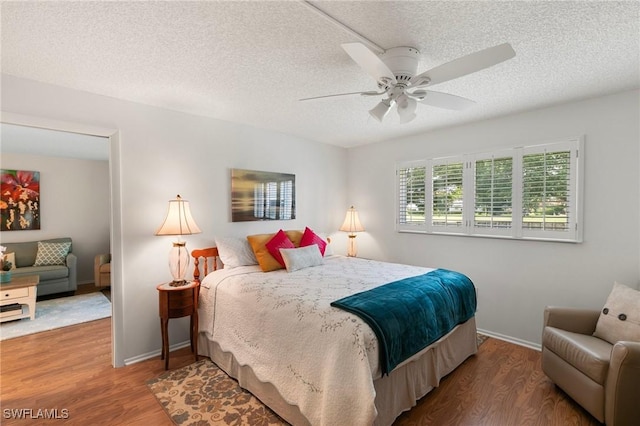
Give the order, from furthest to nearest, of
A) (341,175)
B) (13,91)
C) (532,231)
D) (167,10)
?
(341,175) < (532,231) < (13,91) < (167,10)

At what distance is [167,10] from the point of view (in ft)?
5.23

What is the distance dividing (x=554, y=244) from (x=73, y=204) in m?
7.60

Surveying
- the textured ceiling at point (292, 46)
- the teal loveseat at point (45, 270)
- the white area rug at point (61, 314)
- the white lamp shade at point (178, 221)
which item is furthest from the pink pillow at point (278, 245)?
the teal loveseat at point (45, 270)

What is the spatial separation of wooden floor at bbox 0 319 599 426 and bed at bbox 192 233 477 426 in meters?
0.17

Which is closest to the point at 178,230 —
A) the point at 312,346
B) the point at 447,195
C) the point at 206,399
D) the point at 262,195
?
the point at 262,195

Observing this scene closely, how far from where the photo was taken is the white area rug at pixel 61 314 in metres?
3.62

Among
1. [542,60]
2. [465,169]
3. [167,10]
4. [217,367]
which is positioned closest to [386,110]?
[542,60]

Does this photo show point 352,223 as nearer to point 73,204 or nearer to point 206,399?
point 206,399

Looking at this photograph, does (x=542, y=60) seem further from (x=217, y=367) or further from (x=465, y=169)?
(x=217, y=367)

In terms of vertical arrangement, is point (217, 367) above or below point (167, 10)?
below

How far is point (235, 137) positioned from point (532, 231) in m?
3.55

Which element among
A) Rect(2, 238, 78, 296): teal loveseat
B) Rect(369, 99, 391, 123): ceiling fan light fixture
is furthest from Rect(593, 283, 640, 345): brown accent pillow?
Rect(2, 238, 78, 296): teal loveseat

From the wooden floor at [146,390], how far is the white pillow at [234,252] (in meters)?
1.02

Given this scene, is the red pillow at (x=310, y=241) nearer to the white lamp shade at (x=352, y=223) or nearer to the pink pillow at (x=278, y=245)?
the pink pillow at (x=278, y=245)
